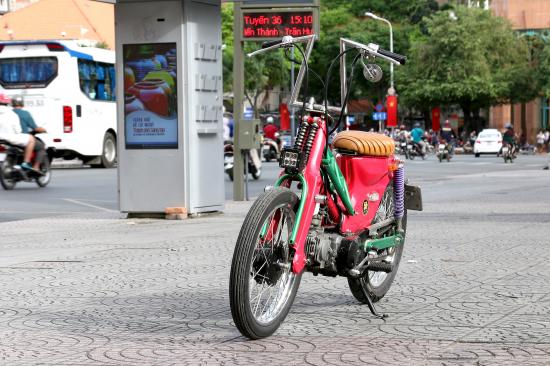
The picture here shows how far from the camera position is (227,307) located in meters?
7.82

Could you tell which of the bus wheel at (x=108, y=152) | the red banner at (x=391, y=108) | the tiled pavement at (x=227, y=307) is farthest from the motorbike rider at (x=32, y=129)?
the red banner at (x=391, y=108)

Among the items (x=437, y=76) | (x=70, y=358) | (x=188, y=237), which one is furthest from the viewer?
(x=437, y=76)

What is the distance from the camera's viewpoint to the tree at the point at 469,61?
2953 inches

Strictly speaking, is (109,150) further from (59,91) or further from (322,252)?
(322,252)

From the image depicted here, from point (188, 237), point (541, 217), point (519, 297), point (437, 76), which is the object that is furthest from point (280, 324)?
point (437, 76)

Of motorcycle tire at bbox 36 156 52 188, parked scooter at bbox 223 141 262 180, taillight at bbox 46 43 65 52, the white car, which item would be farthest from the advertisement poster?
the white car

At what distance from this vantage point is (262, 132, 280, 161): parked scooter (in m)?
39.1

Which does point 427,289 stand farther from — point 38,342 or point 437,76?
point 437,76

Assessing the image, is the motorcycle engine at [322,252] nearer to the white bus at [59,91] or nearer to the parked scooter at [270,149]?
the white bus at [59,91]

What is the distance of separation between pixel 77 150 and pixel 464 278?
26372mm

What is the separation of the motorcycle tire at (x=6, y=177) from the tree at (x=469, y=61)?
52670 mm

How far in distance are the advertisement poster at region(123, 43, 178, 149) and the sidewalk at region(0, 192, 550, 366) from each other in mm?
3415

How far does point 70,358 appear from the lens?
618cm

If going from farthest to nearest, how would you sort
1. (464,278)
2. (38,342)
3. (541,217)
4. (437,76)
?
(437,76), (541,217), (464,278), (38,342)
